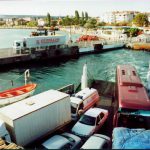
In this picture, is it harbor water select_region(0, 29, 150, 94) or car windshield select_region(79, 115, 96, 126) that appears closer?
car windshield select_region(79, 115, 96, 126)

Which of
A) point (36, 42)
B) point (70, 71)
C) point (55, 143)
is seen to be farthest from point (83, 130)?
point (36, 42)

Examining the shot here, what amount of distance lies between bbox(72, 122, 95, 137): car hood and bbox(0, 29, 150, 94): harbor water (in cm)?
1351

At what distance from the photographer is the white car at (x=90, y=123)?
1438 cm

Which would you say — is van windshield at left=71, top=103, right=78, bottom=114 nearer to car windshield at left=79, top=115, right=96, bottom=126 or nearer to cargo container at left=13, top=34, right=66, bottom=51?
car windshield at left=79, top=115, right=96, bottom=126

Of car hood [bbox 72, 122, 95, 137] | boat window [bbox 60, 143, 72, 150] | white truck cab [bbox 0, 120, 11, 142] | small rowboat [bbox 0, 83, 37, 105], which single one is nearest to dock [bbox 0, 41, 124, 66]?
small rowboat [bbox 0, 83, 37, 105]

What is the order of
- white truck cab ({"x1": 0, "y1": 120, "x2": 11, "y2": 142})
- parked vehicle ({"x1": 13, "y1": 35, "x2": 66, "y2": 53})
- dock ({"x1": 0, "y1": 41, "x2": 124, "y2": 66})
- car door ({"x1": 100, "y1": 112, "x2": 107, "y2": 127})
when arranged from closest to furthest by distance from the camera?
white truck cab ({"x1": 0, "y1": 120, "x2": 11, "y2": 142}), car door ({"x1": 100, "y1": 112, "x2": 107, "y2": 127}), dock ({"x1": 0, "y1": 41, "x2": 124, "y2": 66}), parked vehicle ({"x1": 13, "y1": 35, "x2": 66, "y2": 53})

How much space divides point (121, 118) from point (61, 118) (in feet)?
11.9

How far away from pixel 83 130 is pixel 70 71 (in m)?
30.8

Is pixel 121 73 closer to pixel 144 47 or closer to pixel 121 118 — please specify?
pixel 121 118

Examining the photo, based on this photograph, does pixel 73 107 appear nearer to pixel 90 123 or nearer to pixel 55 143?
pixel 90 123

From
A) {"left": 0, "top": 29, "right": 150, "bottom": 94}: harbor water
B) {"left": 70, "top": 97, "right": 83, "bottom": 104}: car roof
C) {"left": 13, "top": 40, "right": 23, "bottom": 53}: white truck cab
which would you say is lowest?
{"left": 0, "top": 29, "right": 150, "bottom": 94}: harbor water

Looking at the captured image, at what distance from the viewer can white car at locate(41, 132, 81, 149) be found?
1220 centimetres

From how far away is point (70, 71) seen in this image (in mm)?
44969

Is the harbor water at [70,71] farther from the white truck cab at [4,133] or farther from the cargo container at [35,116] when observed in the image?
the white truck cab at [4,133]
